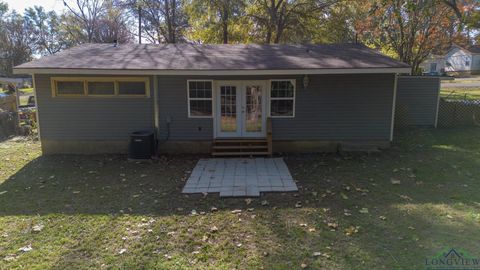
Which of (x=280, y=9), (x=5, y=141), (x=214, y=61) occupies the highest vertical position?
(x=280, y=9)

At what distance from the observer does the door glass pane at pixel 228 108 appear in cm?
891

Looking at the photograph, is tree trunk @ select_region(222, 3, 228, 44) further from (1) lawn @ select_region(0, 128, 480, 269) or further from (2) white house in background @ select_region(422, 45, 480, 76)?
(2) white house in background @ select_region(422, 45, 480, 76)

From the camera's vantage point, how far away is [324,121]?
8.75 meters

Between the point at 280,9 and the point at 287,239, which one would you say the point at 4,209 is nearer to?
the point at 287,239

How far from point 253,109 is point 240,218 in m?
4.75

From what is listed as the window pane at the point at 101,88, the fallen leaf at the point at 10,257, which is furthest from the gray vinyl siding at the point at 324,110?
the fallen leaf at the point at 10,257

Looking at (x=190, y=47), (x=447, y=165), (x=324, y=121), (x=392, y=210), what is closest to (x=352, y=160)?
(x=324, y=121)

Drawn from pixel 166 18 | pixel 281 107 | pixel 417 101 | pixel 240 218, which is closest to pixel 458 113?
pixel 417 101

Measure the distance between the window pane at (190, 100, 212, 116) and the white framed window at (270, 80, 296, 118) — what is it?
178 cm

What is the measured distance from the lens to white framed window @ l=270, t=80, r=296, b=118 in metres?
8.74

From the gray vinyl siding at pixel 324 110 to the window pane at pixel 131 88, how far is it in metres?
0.47

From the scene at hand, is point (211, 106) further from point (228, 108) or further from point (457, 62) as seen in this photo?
point (457, 62)

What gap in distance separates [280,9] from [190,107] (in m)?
13.1

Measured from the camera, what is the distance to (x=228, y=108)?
9.01 meters
